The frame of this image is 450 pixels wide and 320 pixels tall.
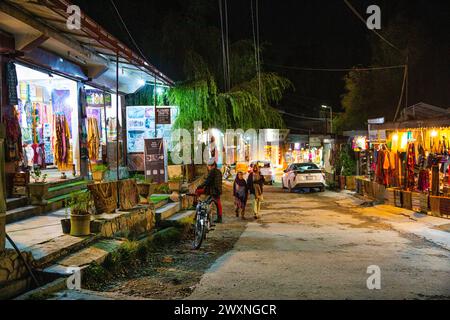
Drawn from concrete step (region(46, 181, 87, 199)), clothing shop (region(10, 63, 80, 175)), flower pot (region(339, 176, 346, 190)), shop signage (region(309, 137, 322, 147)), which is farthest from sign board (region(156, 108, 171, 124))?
shop signage (region(309, 137, 322, 147))

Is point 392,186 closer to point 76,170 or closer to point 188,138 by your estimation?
point 188,138

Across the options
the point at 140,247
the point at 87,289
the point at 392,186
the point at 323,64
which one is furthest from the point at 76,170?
the point at 323,64

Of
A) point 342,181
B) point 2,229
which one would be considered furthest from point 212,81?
point 2,229

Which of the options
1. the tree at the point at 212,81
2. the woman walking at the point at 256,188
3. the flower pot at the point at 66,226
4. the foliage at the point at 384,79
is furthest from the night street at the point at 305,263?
the foliage at the point at 384,79

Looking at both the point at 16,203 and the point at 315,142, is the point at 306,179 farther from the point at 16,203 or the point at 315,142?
the point at 16,203

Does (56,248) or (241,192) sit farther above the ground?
(241,192)

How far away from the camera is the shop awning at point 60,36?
8.26m

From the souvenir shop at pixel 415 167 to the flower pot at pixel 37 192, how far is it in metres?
10.8

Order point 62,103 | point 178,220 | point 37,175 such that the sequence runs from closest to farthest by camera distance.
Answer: point 37,175
point 178,220
point 62,103

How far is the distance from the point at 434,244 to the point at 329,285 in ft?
15.0

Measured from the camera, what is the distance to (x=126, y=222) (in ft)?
31.3

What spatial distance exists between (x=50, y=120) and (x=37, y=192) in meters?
4.82

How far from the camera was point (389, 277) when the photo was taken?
23.6ft

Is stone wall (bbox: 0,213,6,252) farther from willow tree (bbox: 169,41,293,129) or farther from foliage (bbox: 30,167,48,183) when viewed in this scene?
willow tree (bbox: 169,41,293,129)
